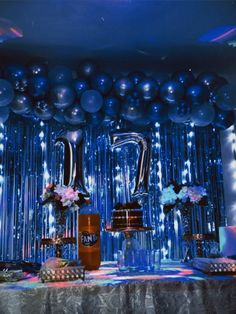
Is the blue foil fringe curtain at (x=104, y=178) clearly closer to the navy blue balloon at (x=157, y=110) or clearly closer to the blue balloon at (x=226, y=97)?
the navy blue balloon at (x=157, y=110)

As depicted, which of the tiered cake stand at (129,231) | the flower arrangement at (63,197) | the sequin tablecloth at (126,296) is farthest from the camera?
the flower arrangement at (63,197)

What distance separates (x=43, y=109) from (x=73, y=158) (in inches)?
22.9

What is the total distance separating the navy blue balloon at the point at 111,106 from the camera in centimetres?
307

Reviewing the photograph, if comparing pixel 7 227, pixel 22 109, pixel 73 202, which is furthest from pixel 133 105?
pixel 7 227

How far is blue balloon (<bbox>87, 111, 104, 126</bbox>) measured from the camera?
3.12m

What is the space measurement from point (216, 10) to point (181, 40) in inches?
17.8

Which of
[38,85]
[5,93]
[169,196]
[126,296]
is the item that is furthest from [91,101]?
[126,296]

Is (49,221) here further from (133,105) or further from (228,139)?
(228,139)

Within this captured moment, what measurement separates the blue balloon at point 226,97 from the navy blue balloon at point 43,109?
1.48 meters

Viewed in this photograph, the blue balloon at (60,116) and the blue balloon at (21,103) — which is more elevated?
the blue balloon at (21,103)

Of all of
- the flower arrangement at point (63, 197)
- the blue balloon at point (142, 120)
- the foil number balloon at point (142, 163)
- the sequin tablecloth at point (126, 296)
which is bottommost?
the sequin tablecloth at point (126, 296)

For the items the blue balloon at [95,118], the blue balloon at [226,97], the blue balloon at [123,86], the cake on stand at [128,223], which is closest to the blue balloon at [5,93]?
the blue balloon at [95,118]

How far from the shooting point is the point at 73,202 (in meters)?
2.23

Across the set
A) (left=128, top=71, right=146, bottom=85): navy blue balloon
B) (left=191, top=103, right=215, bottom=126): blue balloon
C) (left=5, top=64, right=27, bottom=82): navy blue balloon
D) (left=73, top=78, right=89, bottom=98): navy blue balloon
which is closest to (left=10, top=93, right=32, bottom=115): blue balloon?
(left=5, top=64, right=27, bottom=82): navy blue balloon
